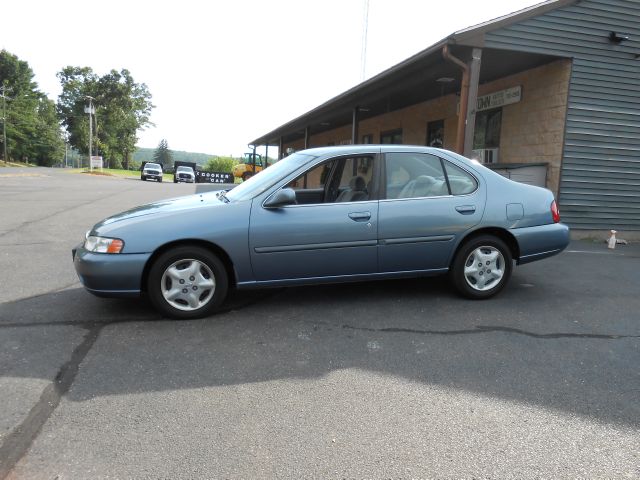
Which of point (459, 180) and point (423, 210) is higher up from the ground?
point (459, 180)

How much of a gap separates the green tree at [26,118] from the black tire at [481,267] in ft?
264

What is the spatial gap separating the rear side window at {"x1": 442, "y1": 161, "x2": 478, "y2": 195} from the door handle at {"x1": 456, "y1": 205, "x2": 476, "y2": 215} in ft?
0.54

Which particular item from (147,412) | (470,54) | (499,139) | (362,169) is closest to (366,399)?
(147,412)

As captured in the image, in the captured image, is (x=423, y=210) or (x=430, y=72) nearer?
(x=423, y=210)

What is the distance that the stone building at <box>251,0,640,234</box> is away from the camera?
835cm

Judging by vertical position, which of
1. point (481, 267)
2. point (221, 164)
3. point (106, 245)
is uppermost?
point (221, 164)

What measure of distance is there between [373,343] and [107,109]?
78.7 meters

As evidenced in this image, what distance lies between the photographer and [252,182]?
483 cm

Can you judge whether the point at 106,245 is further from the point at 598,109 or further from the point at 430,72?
the point at 598,109

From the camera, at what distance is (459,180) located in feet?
15.9

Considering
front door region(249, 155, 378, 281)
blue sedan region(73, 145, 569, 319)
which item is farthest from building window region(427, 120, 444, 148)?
front door region(249, 155, 378, 281)

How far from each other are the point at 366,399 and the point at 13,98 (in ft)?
299

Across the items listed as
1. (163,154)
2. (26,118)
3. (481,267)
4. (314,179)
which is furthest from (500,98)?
(163,154)

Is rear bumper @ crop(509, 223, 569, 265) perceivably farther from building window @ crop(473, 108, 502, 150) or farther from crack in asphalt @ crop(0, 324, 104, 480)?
building window @ crop(473, 108, 502, 150)
